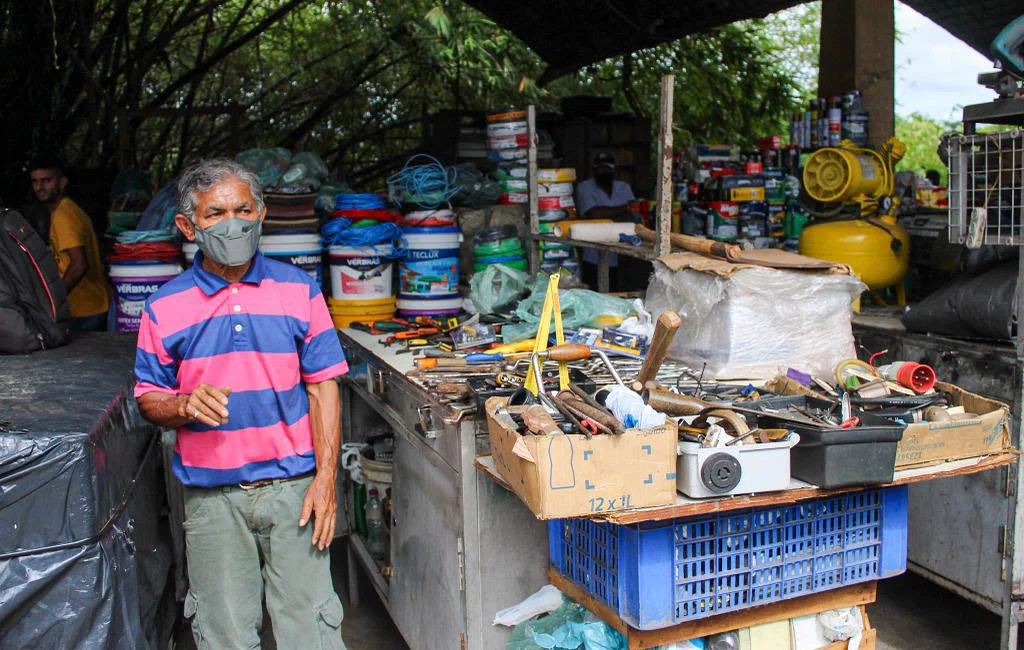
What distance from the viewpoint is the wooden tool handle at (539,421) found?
2.32 meters

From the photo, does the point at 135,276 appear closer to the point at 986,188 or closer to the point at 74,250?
the point at 74,250

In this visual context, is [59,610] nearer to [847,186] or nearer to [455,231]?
[455,231]

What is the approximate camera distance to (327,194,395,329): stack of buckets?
15.3ft

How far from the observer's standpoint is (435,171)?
5031 mm

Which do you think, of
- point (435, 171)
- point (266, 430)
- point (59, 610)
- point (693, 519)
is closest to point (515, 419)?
point (693, 519)

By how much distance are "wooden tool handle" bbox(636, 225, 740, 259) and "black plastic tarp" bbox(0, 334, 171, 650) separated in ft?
7.05

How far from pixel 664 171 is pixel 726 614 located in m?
1.64

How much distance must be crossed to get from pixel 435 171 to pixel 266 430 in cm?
255

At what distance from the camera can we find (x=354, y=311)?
15.4 feet

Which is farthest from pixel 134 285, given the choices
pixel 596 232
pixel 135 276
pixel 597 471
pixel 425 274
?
pixel 597 471

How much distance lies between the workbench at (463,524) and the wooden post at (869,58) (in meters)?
3.86

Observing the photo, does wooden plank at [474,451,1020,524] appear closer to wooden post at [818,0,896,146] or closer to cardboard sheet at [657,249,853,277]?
cardboard sheet at [657,249,853,277]

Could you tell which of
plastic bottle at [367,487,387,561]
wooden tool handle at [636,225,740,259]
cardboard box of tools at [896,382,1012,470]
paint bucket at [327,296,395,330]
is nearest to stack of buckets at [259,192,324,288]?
paint bucket at [327,296,395,330]

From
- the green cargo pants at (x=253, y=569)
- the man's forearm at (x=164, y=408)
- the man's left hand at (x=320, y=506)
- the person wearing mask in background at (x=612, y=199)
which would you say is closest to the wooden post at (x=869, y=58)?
the person wearing mask in background at (x=612, y=199)
